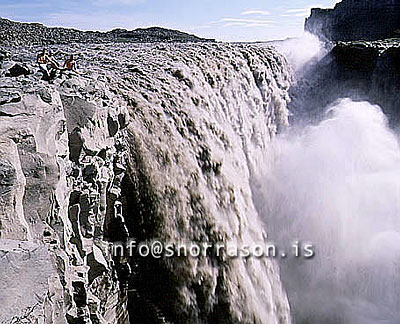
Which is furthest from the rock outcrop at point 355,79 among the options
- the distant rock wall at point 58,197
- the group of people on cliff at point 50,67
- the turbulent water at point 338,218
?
the distant rock wall at point 58,197

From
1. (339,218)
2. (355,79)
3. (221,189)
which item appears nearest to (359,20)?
(355,79)

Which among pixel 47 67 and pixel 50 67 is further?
pixel 50 67

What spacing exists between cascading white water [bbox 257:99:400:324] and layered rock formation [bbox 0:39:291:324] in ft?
3.77

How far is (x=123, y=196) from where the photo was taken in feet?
13.2

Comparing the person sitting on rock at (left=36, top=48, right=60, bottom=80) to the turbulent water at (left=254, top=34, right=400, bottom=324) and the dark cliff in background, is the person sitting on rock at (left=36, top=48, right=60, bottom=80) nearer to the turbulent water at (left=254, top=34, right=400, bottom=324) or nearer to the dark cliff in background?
the turbulent water at (left=254, top=34, right=400, bottom=324)

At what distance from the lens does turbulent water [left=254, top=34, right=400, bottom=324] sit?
7016mm

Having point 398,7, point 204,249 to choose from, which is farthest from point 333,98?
point 398,7

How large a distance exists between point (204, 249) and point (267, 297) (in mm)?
1389

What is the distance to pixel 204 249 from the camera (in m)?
4.55

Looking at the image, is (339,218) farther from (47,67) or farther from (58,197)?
(58,197)

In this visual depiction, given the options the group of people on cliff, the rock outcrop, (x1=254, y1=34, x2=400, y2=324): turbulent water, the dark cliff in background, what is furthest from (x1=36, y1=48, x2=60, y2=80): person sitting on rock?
the dark cliff in background

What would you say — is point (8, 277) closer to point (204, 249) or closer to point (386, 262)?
point (204, 249)

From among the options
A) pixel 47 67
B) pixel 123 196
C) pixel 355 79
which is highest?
pixel 355 79

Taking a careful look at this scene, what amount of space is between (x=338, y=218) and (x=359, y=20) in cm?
2403
